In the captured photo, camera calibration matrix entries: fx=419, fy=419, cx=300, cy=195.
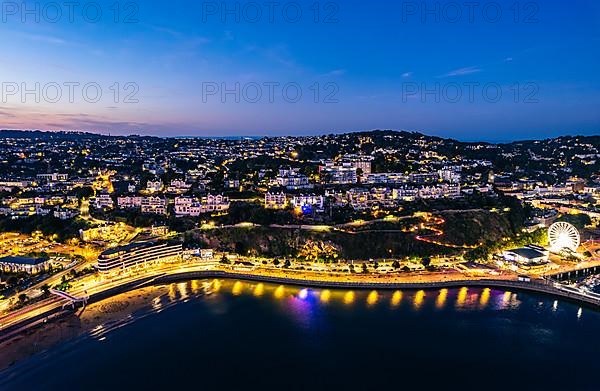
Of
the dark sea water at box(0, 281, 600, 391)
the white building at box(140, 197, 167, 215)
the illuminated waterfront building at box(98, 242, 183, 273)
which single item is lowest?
the dark sea water at box(0, 281, 600, 391)

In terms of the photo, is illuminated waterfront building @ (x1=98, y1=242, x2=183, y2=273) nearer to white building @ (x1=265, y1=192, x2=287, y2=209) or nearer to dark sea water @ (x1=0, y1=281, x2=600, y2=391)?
dark sea water @ (x1=0, y1=281, x2=600, y2=391)

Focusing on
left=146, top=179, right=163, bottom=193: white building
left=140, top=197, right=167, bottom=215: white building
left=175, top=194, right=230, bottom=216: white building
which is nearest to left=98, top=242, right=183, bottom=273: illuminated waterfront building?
left=175, top=194, right=230, bottom=216: white building

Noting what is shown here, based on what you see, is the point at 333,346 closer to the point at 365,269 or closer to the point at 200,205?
the point at 365,269

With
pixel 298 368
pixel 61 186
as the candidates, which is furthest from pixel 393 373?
pixel 61 186

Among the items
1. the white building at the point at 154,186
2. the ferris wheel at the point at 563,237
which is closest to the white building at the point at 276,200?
the white building at the point at 154,186

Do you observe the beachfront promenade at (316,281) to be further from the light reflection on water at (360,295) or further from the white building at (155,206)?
the white building at (155,206)

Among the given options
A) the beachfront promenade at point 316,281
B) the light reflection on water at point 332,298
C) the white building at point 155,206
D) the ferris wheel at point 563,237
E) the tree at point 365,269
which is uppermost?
the white building at point 155,206
